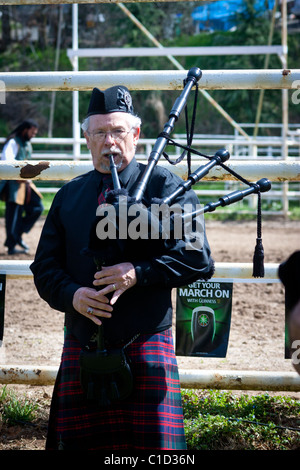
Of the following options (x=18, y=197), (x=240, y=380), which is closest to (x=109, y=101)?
(x=240, y=380)

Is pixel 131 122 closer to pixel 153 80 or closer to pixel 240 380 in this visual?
pixel 153 80

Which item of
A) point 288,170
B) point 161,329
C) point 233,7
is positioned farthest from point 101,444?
point 233,7

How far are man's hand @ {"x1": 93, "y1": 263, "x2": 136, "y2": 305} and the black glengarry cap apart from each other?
0.62 meters

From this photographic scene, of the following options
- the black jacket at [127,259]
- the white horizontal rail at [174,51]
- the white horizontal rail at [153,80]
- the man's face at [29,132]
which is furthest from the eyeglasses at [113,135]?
the white horizontal rail at [174,51]

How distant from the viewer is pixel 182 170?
114 inches

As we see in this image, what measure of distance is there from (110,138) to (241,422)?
1667 millimetres

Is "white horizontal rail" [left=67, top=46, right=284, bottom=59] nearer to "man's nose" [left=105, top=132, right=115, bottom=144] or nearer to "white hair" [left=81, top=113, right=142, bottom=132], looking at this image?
"white hair" [left=81, top=113, right=142, bottom=132]

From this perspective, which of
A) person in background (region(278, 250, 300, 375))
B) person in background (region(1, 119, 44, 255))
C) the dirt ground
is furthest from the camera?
person in background (region(1, 119, 44, 255))

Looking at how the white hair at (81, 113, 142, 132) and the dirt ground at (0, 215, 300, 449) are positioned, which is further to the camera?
the dirt ground at (0, 215, 300, 449)

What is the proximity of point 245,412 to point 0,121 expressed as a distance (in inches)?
899

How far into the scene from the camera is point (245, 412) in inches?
123

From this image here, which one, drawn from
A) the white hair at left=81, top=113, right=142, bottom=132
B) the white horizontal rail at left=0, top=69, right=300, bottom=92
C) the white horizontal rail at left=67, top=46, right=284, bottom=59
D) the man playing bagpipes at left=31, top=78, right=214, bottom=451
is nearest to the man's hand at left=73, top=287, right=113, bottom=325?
the man playing bagpipes at left=31, top=78, right=214, bottom=451

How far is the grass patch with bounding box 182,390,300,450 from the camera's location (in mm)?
2826
